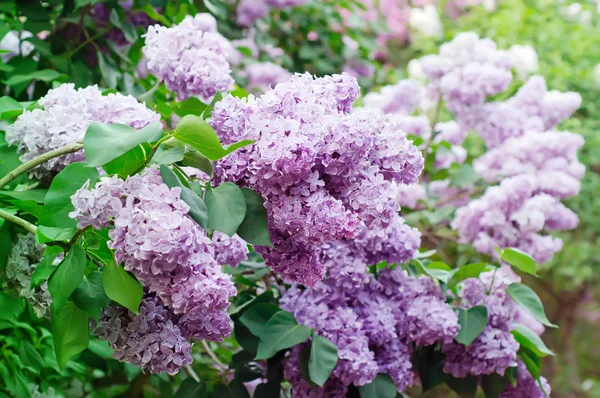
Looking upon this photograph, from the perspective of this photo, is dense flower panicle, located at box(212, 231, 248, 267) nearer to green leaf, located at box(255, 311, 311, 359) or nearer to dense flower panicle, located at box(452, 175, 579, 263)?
green leaf, located at box(255, 311, 311, 359)

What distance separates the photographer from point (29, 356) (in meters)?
1.21

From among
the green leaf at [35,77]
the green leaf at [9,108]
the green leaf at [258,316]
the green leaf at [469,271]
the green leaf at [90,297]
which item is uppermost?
the green leaf at [9,108]

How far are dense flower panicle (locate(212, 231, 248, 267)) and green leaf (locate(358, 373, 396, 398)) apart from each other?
273 millimetres

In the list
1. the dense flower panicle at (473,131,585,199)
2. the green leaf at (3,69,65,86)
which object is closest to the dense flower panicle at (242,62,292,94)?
the dense flower panicle at (473,131,585,199)

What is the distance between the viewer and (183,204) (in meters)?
0.67

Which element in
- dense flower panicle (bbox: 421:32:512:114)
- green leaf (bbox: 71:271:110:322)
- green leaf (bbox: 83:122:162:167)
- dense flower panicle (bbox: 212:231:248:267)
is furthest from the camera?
dense flower panicle (bbox: 421:32:512:114)

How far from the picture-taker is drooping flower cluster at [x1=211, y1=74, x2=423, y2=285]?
72 centimetres

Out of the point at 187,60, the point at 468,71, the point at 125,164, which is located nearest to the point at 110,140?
the point at 125,164

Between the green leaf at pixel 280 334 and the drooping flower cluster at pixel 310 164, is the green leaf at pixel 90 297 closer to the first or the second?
the drooping flower cluster at pixel 310 164

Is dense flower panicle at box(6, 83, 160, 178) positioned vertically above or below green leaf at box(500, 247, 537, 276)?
above

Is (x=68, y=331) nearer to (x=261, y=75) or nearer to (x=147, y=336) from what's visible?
(x=147, y=336)

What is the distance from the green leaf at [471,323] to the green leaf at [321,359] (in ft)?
0.70

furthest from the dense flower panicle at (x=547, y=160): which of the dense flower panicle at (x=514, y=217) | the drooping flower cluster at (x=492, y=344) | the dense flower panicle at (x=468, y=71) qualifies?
the drooping flower cluster at (x=492, y=344)

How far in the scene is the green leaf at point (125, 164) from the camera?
70cm
